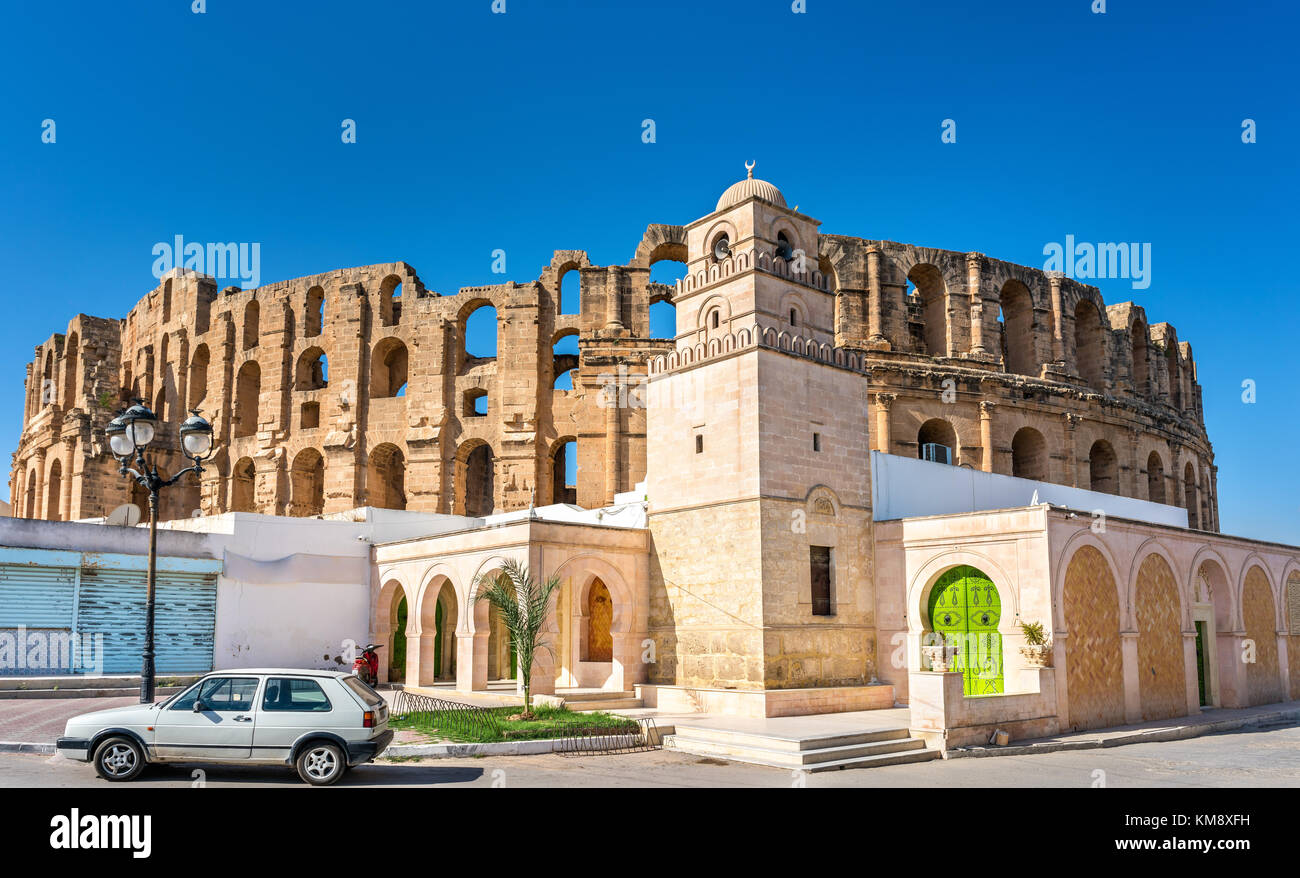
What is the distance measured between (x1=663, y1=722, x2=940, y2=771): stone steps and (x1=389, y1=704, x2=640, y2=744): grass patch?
107cm

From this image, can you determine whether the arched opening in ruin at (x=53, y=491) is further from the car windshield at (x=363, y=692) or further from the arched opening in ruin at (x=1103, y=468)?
the arched opening in ruin at (x=1103, y=468)

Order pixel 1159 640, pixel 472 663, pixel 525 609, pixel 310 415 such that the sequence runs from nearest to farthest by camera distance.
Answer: pixel 525 609 → pixel 1159 640 → pixel 472 663 → pixel 310 415

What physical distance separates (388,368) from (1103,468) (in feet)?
89.3

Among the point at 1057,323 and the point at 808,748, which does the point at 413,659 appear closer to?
the point at 808,748

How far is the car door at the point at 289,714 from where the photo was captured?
11.5 metres

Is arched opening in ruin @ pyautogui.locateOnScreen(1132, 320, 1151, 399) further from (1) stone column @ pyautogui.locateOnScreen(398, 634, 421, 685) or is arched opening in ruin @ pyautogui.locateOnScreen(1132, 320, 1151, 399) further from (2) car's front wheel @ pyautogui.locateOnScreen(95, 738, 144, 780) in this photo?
(2) car's front wheel @ pyautogui.locateOnScreen(95, 738, 144, 780)

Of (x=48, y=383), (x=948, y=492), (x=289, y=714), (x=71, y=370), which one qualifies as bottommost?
(x=289, y=714)

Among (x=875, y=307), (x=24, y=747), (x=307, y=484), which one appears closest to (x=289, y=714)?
(x=24, y=747)

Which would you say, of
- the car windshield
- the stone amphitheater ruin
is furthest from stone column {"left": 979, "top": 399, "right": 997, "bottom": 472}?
the car windshield

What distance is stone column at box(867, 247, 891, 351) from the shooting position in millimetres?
33875

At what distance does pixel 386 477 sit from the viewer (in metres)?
37.8

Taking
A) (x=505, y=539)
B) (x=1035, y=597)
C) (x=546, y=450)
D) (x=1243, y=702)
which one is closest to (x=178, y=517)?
(x=546, y=450)

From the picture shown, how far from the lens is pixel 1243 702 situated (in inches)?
915

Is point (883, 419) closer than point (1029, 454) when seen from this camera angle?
Yes
